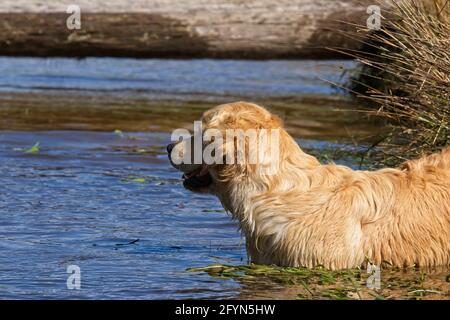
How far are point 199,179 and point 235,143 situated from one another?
47cm

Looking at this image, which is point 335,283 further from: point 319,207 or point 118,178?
point 118,178

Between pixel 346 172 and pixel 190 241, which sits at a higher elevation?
pixel 346 172

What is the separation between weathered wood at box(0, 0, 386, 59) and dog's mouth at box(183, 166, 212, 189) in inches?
308

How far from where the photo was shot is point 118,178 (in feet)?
38.1

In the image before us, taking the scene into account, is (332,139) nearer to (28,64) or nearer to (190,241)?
(190,241)

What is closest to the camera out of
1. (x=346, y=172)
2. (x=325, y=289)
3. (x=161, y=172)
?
(x=325, y=289)

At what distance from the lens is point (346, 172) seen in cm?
794

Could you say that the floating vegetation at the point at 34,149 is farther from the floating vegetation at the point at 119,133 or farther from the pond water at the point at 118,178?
the floating vegetation at the point at 119,133

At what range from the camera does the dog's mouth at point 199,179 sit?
791cm

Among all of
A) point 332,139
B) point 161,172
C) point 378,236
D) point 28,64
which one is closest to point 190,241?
point 378,236

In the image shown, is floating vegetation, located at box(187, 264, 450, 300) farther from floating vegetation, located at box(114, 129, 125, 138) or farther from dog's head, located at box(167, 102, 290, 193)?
floating vegetation, located at box(114, 129, 125, 138)

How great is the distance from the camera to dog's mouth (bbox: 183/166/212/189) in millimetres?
7906

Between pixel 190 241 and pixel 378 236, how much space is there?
1.89m

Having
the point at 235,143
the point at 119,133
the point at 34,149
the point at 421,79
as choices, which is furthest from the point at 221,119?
the point at 119,133
